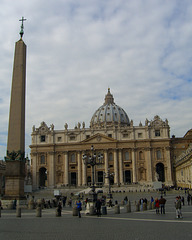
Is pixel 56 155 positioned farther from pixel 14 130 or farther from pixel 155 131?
pixel 14 130

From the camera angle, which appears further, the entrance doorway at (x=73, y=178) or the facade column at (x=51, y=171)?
the entrance doorway at (x=73, y=178)

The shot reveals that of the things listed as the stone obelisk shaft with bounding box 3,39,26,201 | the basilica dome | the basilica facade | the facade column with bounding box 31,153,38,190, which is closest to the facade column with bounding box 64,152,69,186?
the basilica facade

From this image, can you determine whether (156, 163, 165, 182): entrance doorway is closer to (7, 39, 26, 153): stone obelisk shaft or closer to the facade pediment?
the facade pediment

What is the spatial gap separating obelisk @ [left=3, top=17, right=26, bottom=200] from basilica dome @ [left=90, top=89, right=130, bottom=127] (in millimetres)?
77151

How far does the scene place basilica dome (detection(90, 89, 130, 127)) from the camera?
99.9 metres

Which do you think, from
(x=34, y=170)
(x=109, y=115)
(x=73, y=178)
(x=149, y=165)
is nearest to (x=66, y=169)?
(x=73, y=178)

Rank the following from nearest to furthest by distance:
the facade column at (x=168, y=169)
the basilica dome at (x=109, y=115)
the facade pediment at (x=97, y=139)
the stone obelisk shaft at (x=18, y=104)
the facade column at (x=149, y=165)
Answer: the stone obelisk shaft at (x=18, y=104) → the facade column at (x=168, y=169) → the facade column at (x=149, y=165) → the facade pediment at (x=97, y=139) → the basilica dome at (x=109, y=115)

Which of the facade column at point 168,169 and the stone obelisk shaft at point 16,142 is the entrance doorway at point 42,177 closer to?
the facade column at point 168,169

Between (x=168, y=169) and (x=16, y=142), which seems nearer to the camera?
(x=16, y=142)

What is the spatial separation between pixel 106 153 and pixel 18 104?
5121 cm

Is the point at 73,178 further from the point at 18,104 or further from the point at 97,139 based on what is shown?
the point at 18,104

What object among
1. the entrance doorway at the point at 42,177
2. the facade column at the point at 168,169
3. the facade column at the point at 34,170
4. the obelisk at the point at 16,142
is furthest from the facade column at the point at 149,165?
the obelisk at the point at 16,142

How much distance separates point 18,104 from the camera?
20.4 m

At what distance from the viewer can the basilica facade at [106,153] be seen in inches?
2724
